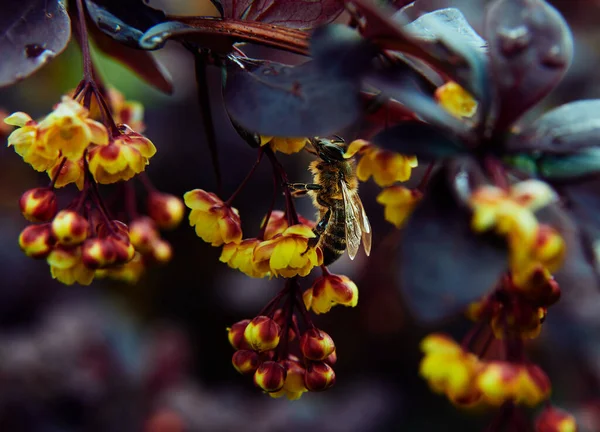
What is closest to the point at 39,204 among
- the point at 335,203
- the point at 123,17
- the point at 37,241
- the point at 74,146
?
the point at 37,241

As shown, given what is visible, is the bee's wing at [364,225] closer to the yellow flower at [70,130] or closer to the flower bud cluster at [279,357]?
the flower bud cluster at [279,357]

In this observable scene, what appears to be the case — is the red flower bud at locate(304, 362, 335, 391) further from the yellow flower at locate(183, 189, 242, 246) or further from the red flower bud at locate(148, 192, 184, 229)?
the red flower bud at locate(148, 192, 184, 229)

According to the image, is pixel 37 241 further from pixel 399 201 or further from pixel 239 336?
pixel 399 201

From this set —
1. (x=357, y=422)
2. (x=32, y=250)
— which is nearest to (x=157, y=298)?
(x=357, y=422)

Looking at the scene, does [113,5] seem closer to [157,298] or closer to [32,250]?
[32,250]

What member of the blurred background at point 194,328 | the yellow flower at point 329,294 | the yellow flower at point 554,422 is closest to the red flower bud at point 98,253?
the yellow flower at point 329,294

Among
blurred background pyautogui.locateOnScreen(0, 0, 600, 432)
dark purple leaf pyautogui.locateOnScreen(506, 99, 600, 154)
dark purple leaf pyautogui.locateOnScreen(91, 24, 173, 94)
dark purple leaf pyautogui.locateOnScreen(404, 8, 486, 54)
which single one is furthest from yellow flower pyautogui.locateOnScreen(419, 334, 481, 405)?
blurred background pyautogui.locateOnScreen(0, 0, 600, 432)
